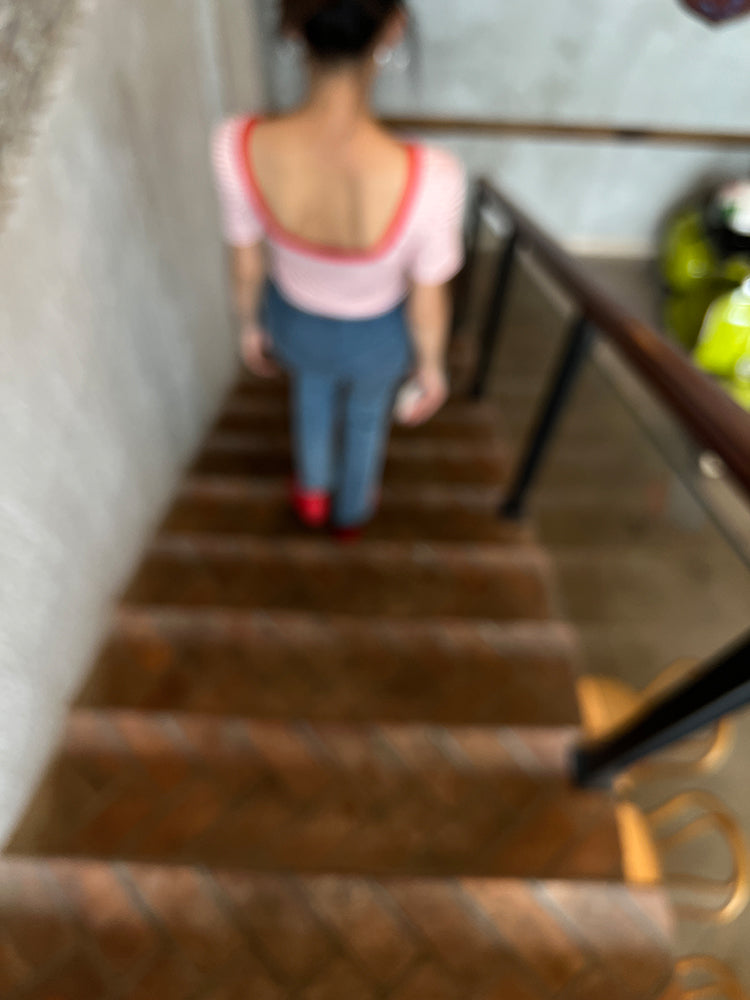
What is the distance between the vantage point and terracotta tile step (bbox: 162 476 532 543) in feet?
6.51

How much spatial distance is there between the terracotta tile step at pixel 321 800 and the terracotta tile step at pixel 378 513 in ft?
2.65

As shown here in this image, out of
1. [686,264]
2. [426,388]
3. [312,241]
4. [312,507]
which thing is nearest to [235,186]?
[312,241]

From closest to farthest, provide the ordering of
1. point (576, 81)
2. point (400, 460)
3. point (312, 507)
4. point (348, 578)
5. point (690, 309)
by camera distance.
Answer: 1. point (348, 578)
2. point (312, 507)
3. point (400, 460)
4. point (576, 81)
5. point (690, 309)

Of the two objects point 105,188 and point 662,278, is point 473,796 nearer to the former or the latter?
point 105,188

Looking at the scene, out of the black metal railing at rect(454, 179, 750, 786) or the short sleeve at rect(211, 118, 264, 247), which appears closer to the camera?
the black metal railing at rect(454, 179, 750, 786)

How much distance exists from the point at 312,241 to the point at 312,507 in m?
1.02

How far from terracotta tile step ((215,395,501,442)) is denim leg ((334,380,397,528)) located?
792 mm

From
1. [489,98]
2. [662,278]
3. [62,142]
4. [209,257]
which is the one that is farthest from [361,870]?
[662,278]

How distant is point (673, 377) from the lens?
2.79 feet

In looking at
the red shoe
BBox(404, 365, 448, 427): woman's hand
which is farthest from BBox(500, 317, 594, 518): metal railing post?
the red shoe

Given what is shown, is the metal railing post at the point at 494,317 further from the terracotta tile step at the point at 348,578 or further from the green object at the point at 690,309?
the green object at the point at 690,309

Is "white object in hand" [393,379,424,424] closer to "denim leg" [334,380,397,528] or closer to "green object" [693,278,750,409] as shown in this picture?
"denim leg" [334,380,397,528]

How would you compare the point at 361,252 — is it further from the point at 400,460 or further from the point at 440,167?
the point at 400,460

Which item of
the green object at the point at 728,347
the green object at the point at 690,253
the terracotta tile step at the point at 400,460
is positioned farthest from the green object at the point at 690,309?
the terracotta tile step at the point at 400,460
